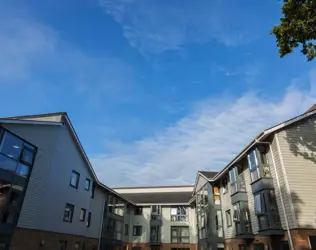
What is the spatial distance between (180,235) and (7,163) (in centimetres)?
2682

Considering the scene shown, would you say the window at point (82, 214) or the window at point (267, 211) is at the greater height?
the window at point (82, 214)

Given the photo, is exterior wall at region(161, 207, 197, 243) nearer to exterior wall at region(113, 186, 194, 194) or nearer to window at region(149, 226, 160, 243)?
window at region(149, 226, 160, 243)

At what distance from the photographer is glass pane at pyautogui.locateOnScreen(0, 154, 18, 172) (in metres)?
14.9

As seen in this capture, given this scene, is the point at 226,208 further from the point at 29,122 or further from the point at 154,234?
the point at 29,122

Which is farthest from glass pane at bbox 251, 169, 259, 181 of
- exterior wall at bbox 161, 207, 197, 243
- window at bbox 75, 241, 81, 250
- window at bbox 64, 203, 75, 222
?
exterior wall at bbox 161, 207, 197, 243

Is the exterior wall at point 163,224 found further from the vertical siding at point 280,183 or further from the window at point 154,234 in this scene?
the vertical siding at point 280,183

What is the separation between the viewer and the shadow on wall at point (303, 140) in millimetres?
15125

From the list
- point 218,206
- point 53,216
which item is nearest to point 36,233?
point 53,216

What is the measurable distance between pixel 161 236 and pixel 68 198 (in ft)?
61.2

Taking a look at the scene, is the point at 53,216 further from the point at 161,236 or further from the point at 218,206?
the point at 161,236

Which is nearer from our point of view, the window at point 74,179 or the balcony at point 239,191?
the balcony at point 239,191

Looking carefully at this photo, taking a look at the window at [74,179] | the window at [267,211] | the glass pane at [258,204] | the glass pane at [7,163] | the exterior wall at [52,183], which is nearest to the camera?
the window at [267,211]

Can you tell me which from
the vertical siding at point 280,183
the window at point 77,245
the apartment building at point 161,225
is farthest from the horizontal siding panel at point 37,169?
the apartment building at point 161,225

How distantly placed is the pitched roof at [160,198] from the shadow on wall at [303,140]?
23832 millimetres
